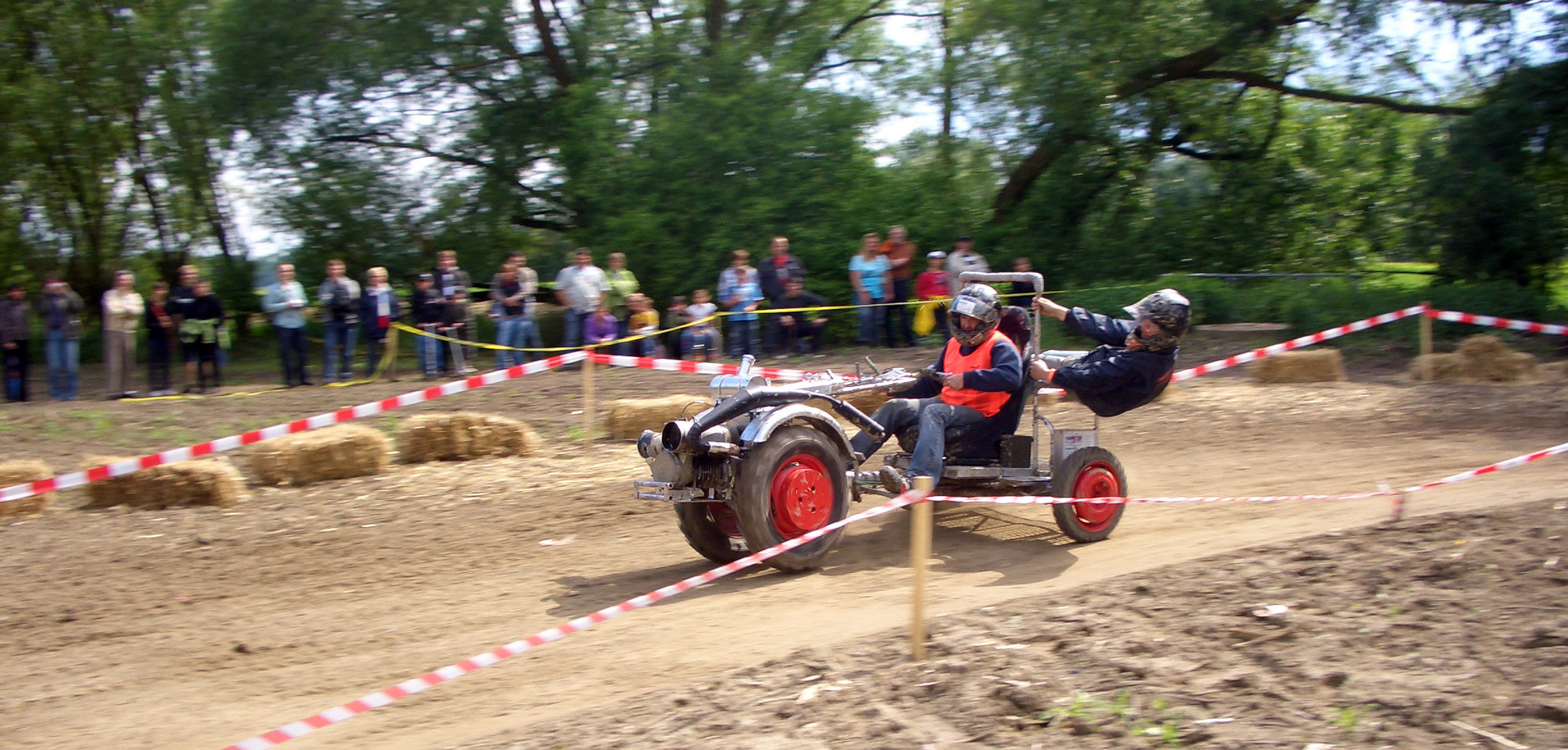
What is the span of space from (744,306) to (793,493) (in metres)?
9.30

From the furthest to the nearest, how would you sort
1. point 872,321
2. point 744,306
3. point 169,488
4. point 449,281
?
point 872,321
point 744,306
point 449,281
point 169,488

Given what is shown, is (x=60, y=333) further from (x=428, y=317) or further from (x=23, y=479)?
(x=23, y=479)

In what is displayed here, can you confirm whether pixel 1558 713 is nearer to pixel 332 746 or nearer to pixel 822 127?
pixel 332 746

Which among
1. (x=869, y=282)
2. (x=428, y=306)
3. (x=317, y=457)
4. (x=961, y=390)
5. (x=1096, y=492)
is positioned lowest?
(x=1096, y=492)

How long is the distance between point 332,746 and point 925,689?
95.1 inches

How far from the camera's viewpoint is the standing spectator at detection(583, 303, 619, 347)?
15141 mm

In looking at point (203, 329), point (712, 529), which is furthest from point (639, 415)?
point (203, 329)

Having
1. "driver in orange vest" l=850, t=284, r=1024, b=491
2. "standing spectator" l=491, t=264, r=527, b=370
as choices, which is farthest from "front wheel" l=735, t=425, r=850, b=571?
"standing spectator" l=491, t=264, r=527, b=370

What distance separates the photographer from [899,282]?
17.0 meters

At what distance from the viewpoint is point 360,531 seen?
27.8 ft

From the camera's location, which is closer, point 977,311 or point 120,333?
point 977,311

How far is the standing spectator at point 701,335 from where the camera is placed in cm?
1536

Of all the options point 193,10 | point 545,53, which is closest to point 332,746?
point 545,53

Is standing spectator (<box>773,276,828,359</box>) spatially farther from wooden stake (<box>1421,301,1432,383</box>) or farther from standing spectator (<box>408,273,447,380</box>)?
wooden stake (<box>1421,301,1432,383</box>)
